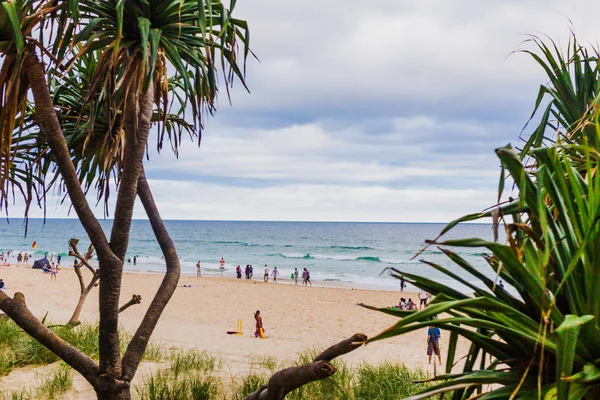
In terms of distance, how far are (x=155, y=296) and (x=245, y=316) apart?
1826 centimetres

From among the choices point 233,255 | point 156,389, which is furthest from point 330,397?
point 233,255

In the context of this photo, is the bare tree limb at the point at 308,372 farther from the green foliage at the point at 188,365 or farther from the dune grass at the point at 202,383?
the green foliage at the point at 188,365

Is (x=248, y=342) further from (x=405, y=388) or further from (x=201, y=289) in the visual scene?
(x=201, y=289)

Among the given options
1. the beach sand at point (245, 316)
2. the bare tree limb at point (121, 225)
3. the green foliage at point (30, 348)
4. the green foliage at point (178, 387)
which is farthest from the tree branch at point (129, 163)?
the green foliage at point (30, 348)

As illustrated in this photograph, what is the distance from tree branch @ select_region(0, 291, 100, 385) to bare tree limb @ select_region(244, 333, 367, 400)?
8.40 ft

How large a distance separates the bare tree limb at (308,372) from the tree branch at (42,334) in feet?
8.40

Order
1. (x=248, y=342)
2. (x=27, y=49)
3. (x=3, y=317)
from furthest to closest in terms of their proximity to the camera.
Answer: (x=248, y=342), (x=3, y=317), (x=27, y=49)

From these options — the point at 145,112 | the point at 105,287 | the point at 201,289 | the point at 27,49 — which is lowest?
the point at 201,289

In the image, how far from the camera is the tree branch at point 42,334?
4.01 meters

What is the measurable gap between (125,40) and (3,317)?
30.5 ft

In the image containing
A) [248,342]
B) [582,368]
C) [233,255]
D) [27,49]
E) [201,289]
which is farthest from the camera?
[233,255]

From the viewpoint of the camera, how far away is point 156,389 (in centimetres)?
595

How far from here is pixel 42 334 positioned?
4.11 m

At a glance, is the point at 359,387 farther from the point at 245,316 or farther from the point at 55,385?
the point at 245,316
